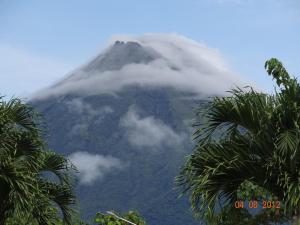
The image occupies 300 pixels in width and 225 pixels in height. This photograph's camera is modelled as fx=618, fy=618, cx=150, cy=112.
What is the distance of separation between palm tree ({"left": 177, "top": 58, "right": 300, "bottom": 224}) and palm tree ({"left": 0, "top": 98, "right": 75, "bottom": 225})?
9.74 ft

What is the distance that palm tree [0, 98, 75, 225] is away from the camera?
9703 mm

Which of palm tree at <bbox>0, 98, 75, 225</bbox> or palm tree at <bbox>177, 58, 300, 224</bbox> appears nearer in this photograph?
palm tree at <bbox>177, 58, 300, 224</bbox>

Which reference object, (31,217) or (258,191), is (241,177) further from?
(31,217)

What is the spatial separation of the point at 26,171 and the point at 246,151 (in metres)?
3.86

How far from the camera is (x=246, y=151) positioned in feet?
26.0

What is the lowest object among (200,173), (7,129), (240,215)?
(240,215)

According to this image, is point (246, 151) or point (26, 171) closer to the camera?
point (246, 151)

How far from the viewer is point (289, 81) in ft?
26.8

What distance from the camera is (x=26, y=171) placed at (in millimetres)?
9977

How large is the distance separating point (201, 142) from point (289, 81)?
142 cm

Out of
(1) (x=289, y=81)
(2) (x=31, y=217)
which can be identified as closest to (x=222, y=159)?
(1) (x=289, y=81)

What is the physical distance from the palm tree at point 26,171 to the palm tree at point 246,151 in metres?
2.97

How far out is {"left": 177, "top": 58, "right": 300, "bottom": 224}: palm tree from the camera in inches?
296

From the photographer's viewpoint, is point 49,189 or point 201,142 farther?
point 49,189
